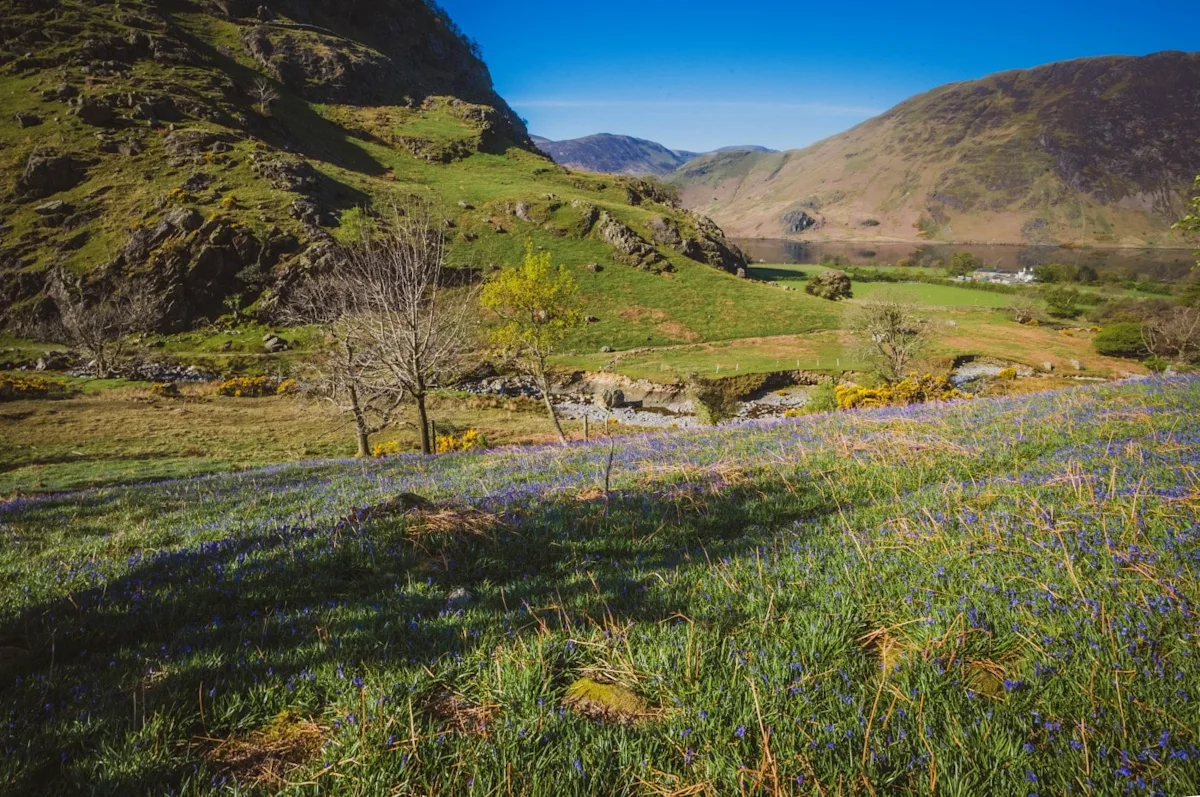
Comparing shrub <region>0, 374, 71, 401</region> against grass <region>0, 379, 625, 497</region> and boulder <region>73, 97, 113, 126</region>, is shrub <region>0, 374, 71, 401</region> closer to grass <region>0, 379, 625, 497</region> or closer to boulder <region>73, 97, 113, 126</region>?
grass <region>0, 379, 625, 497</region>

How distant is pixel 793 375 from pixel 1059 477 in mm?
Result: 51156

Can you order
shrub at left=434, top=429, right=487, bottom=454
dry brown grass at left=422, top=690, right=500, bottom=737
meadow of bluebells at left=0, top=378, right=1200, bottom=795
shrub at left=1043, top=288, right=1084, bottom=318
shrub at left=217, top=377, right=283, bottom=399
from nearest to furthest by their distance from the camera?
meadow of bluebells at left=0, top=378, right=1200, bottom=795 → dry brown grass at left=422, top=690, right=500, bottom=737 → shrub at left=434, top=429, right=487, bottom=454 → shrub at left=217, top=377, right=283, bottom=399 → shrub at left=1043, top=288, right=1084, bottom=318

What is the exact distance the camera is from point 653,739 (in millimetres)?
2590

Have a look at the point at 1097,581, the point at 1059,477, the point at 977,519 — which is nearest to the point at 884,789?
the point at 1097,581

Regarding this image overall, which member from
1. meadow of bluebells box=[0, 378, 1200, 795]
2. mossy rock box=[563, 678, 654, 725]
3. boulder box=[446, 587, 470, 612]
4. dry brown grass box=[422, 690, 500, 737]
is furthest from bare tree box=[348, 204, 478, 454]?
mossy rock box=[563, 678, 654, 725]

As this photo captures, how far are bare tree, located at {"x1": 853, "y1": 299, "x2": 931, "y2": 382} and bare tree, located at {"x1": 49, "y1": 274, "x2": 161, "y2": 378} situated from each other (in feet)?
253

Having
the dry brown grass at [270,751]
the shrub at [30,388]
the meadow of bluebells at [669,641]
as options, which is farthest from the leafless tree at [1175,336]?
the shrub at [30,388]

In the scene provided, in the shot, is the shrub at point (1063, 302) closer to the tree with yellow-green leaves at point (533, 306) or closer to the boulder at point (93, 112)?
the tree with yellow-green leaves at point (533, 306)

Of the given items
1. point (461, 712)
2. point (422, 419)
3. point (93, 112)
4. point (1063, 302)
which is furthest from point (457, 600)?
point (1063, 302)

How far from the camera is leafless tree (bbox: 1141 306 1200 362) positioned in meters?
60.3

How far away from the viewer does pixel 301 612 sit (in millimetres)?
4395

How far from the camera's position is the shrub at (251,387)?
1874 inches

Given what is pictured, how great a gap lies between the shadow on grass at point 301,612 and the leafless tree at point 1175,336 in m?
87.4

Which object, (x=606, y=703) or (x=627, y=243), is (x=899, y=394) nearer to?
(x=606, y=703)
